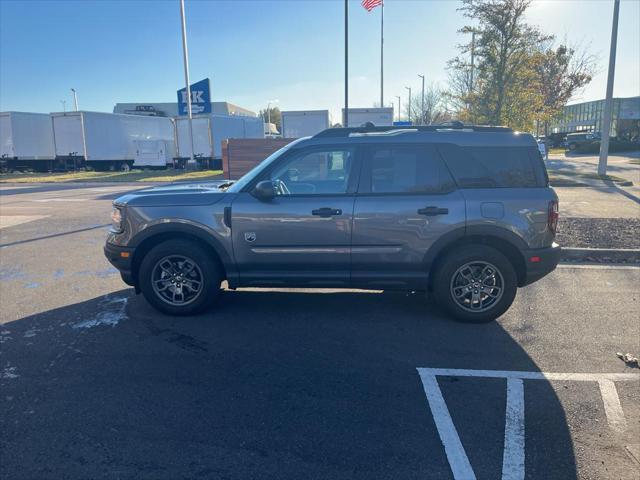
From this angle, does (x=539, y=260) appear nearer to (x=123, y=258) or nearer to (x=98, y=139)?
(x=123, y=258)

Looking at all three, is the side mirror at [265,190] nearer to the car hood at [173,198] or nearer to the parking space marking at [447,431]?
the car hood at [173,198]

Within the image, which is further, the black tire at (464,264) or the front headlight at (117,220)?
the front headlight at (117,220)

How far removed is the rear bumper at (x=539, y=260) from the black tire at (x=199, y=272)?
125 inches

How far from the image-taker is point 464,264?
476 centimetres

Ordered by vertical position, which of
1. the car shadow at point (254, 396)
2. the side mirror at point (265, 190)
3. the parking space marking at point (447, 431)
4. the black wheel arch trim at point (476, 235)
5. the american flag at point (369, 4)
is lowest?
the parking space marking at point (447, 431)

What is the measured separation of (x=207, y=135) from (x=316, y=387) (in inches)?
1095

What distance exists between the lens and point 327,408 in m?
3.29

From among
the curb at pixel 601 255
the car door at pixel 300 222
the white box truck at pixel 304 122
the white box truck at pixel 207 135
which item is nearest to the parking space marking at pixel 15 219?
the car door at pixel 300 222

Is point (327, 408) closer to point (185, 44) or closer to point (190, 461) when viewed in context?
point (190, 461)

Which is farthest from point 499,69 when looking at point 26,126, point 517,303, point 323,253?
point 26,126

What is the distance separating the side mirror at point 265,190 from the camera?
4.58 meters

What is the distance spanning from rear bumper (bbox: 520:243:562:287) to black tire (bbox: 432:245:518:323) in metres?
0.16

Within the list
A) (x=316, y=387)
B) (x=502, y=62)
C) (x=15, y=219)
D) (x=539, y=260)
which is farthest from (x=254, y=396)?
(x=502, y=62)

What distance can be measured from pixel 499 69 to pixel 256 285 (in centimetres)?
1575
